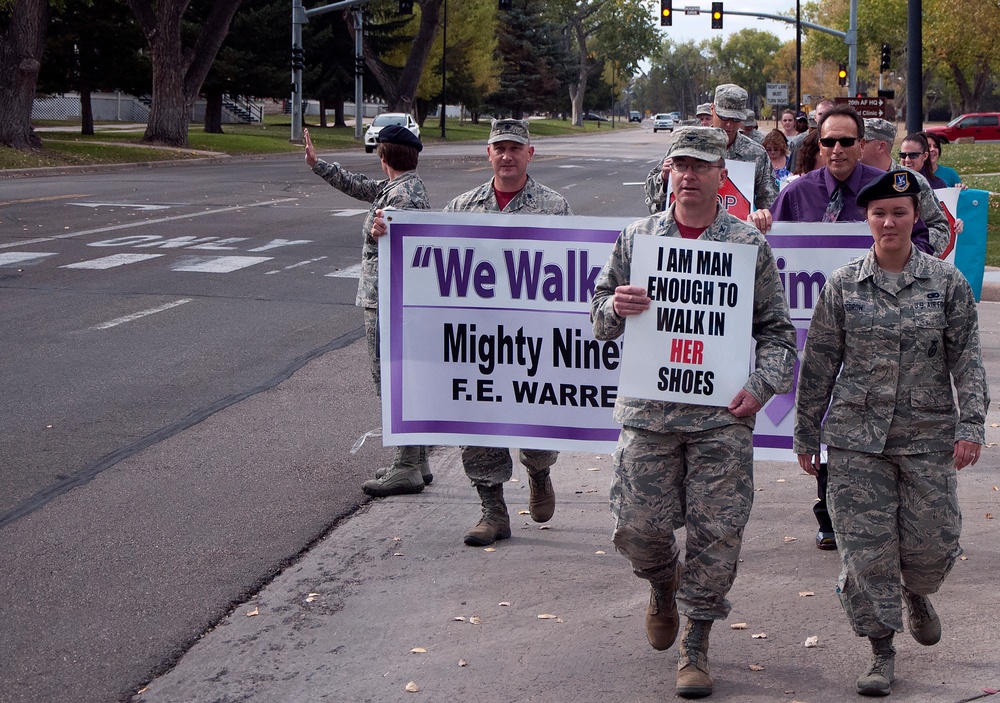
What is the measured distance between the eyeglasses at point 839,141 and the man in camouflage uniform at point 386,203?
195 centimetres

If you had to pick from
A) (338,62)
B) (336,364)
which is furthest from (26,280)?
(338,62)

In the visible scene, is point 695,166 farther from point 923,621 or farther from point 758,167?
point 758,167

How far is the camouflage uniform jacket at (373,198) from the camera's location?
260 inches

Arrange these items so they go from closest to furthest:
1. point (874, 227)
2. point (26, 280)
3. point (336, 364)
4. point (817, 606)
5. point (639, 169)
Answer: point (874, 227) → point (817, 606) → point (336, 364) → point (26, 280) → point (639, 169)

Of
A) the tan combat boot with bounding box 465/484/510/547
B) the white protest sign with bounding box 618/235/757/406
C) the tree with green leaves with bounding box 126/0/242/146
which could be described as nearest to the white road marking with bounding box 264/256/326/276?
the tan combat boot with bounding box 465/484/510/547

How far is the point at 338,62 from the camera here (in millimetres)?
67812

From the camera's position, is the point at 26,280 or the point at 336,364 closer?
the point at 336,364

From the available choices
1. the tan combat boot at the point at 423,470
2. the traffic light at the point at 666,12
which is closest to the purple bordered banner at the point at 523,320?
the tan combat boot at the point at 423,470

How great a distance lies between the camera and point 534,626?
5.02 metres

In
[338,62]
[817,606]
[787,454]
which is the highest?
[338,62]

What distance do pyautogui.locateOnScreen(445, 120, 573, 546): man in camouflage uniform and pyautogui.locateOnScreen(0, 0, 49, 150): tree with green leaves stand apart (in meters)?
30.6

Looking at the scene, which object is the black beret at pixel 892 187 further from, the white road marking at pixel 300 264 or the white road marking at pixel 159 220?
the white road marking at pixel 159 220

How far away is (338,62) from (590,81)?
3767 inches

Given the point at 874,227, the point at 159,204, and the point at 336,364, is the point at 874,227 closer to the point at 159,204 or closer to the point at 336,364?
the point at 336,364
